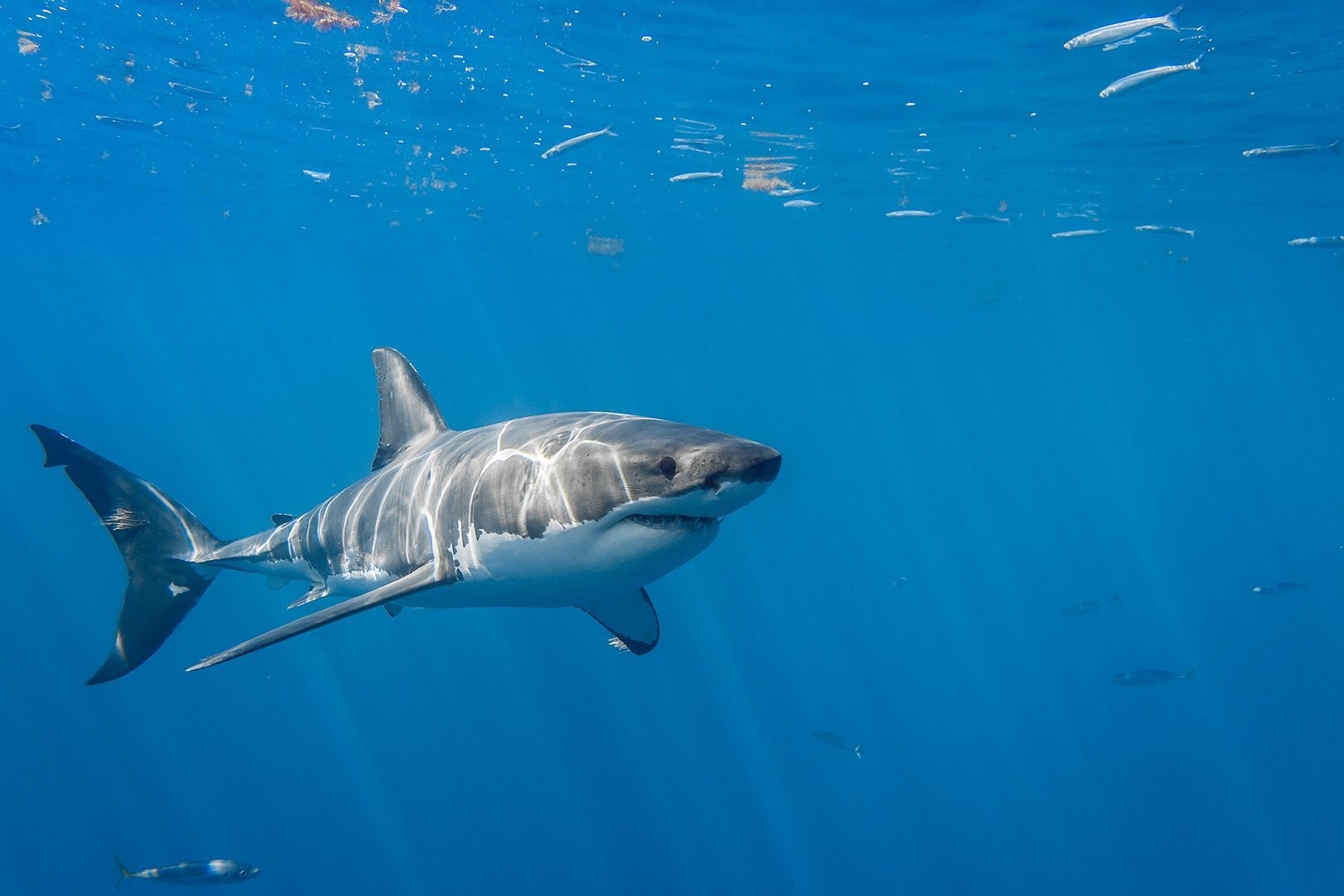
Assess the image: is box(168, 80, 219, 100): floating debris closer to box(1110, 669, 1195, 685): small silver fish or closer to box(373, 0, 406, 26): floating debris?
box(373, 0, 406, 26): floating debris

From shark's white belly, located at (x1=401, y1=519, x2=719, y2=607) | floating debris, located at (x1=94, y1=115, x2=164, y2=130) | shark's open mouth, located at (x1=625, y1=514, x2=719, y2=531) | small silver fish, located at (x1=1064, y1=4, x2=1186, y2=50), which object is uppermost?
floating debris, located at (x1=94, y1=115, x2=164, y2=130)

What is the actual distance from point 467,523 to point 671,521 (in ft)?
4.76

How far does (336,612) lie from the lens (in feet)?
12.2

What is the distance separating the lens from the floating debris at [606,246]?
34000 mm

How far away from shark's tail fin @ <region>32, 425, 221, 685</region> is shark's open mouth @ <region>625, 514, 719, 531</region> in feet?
14.8

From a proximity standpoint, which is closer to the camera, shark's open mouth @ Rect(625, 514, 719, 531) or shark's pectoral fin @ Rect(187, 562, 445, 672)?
shark's open mouth @ Rect(625, 514, 719, 531)

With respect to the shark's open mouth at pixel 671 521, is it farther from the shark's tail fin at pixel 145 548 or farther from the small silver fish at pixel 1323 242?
the small silver fish at pixel 1323 242

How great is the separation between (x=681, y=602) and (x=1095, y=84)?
19.1m

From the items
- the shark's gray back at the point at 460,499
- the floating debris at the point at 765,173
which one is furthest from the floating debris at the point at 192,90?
the shark's gray back at the point at 460,499

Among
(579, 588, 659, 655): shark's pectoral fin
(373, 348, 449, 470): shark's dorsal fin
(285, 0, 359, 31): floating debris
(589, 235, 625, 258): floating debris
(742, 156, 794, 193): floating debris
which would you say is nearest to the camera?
(579, 588, 659, 655): shark's pectoral fin

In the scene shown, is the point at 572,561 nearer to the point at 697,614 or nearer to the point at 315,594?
the point at 315,594

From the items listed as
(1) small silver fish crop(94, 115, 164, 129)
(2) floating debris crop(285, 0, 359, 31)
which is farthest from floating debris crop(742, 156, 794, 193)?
(1) small silver fish crop(94, 115, 164, 129)

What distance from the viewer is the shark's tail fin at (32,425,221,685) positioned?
231 inches

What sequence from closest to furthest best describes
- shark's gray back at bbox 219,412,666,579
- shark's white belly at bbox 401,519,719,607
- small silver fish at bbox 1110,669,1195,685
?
shark's white belly at bbox 401,519,719,607
shark's gray back at bbox 219,412,666,579
small silver fish at bbox 1110,669,1195,685
